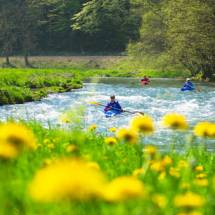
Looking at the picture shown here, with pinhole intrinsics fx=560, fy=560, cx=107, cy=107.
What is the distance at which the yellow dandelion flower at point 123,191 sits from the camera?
1.71m

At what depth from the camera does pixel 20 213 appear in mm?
3559

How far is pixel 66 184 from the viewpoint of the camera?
156cm

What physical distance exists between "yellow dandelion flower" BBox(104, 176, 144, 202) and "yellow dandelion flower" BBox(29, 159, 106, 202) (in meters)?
0.04

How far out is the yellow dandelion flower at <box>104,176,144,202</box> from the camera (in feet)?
5.60

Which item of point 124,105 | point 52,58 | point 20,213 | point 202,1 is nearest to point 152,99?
point 124,105

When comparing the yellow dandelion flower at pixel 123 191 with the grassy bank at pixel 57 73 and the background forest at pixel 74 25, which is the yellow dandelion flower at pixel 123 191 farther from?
the background forest at pixel 74 25

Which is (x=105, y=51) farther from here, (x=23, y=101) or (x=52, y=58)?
(x=23, y=101)

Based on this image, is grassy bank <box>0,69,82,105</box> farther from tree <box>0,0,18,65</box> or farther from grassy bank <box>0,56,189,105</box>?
tree <box>0,0,18,65</box>

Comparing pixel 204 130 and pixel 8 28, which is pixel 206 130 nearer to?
pixel 204 130

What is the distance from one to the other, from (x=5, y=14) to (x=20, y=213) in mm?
70268

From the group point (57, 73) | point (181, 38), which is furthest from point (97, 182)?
point (57, 73)

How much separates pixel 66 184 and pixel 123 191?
0.79 feet

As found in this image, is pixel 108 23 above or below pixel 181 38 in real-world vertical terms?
above

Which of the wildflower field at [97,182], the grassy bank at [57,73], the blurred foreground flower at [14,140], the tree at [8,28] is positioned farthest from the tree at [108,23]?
the blurred foreground flower at [14,140]
